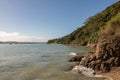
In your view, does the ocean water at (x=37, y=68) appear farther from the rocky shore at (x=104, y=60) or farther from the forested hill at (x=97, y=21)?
the forested hill at (x=97, y=21)

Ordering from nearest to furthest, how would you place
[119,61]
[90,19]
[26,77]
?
[26,77] → [119,61] → [90,19]

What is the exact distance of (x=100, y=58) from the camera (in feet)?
74.4

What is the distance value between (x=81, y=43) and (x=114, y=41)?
3927 inches

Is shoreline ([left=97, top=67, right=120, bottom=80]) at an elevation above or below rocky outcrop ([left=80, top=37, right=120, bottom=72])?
below

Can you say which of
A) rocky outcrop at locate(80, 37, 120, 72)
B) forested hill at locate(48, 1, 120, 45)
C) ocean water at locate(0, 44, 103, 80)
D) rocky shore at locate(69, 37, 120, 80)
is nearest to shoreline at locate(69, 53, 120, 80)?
rocky shore at locate(69, 37, 120, 80)

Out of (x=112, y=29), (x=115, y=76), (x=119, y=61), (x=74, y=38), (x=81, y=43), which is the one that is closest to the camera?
(x=115, y=76)

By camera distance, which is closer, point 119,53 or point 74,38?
point 119,53

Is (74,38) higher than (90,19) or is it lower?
lower

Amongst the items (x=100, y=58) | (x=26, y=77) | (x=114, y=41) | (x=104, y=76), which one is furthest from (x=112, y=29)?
(x=26, y=77)

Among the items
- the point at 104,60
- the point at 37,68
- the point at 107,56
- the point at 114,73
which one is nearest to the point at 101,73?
the point at 114,73

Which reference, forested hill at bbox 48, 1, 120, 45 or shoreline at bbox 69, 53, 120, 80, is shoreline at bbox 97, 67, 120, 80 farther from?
forested hill at bbox 48, 1, 120, 45

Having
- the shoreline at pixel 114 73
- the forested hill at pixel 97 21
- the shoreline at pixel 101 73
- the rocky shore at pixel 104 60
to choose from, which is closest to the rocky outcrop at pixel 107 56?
the rocky shore at pixel 104 60

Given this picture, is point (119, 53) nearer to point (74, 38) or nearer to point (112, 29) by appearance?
point (112, 29)

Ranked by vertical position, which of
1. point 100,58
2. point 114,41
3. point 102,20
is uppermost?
point 102,20
